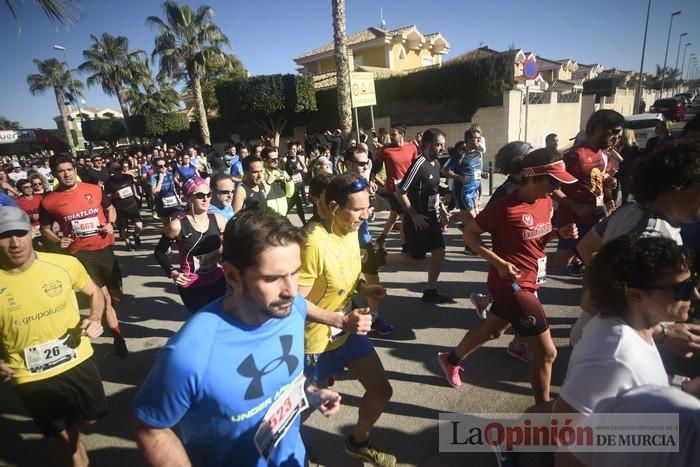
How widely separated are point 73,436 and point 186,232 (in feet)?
5.58

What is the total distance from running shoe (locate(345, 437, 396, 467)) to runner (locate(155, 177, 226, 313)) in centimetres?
193

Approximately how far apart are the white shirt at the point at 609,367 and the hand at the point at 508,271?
1.13 metres

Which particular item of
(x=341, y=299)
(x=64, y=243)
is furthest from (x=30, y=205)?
(x=341, y=299)

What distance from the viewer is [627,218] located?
2.26 m

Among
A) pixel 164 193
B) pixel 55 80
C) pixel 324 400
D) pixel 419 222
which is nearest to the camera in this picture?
pixel 324 400

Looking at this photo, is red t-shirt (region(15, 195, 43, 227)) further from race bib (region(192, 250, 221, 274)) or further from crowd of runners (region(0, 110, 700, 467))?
race bib (region(192, 250, 221, 274))

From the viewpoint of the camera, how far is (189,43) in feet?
75.7

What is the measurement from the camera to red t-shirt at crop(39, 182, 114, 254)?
14.2 ft

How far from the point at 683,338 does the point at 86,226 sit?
5519mm

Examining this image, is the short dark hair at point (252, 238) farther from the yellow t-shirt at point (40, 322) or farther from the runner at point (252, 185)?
the runner at point (252, 185)

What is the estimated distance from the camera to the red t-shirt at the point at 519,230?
272 cm

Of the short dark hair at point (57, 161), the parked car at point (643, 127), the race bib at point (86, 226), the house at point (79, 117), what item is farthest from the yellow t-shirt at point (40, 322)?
the house at point (79, 117)

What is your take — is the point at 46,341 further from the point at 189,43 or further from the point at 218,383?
the point at 189,43

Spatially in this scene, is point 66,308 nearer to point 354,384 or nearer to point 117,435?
point 117,435
